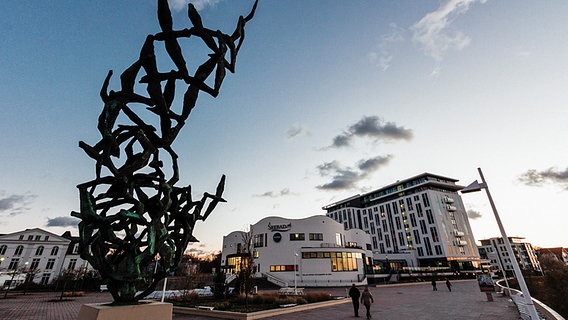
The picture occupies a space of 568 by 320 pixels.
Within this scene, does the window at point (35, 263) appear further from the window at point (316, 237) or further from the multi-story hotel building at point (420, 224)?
the multi-story hotel building at point (420, 224)

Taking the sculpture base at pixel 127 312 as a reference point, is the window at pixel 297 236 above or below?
above

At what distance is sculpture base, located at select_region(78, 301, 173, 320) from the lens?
5.81m

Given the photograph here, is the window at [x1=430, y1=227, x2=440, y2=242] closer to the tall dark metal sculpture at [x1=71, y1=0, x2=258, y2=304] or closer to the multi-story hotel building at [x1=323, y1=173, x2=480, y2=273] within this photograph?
the multi-story hotel building at [x1=323, y1=173, x2=480, y2=273]

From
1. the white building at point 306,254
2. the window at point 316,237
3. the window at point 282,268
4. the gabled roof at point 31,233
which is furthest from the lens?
the gabled roof at point 31,233

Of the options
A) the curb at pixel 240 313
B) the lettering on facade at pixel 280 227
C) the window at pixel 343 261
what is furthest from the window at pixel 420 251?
the curb at pixel 240 313

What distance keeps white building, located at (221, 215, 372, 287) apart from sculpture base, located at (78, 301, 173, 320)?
106 ft

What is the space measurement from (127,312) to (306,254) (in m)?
39.2

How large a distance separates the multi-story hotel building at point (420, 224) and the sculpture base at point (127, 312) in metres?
59.5

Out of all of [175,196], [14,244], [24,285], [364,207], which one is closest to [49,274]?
[14,244]

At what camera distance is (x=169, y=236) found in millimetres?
8289

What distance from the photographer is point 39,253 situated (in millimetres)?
49594

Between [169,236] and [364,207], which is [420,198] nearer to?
[364,207]

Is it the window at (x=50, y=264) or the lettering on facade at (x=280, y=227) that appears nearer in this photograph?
the lettering on facade at (x=280, y=227)

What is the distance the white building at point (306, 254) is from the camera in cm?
4097
